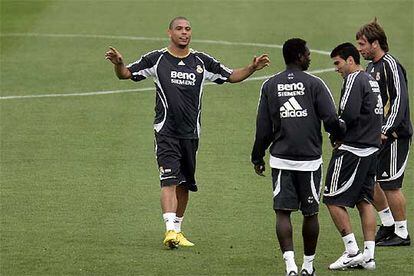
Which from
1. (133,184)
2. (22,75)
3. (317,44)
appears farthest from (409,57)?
(133,184)

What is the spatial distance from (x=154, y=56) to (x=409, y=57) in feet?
39.5

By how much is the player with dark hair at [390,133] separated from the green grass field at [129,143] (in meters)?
0.33

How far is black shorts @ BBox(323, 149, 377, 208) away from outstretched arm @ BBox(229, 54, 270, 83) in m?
1.43

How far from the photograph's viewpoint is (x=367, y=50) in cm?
1427

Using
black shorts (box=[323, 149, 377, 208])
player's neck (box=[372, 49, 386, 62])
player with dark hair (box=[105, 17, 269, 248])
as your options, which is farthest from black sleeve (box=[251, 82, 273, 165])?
player's neck (box=[372, 49, 386, 62])

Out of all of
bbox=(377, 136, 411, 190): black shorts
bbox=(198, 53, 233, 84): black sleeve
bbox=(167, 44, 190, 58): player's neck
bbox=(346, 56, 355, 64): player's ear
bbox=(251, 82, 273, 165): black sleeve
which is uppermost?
bbox=(167, 44, 190, 58): player's neck

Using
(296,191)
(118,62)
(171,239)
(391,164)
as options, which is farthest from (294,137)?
(118,62)

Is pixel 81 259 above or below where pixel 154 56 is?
below

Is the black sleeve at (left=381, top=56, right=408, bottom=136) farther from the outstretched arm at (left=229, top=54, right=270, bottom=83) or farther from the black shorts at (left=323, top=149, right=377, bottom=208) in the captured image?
the outstretched arm at (left=229, top=54, right=270, bottom=83)

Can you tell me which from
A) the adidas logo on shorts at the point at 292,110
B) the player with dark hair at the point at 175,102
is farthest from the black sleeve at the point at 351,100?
the player with dark hair at the point at 175,102

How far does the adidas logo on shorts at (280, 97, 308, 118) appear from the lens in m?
12.7

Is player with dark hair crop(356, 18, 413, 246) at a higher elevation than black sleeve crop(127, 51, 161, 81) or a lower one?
lower

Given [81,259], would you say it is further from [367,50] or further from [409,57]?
[409,57]

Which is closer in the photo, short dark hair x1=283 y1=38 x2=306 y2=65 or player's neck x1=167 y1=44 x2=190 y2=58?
short dark hair x1=283 y1=38 x2=306 y2=65
